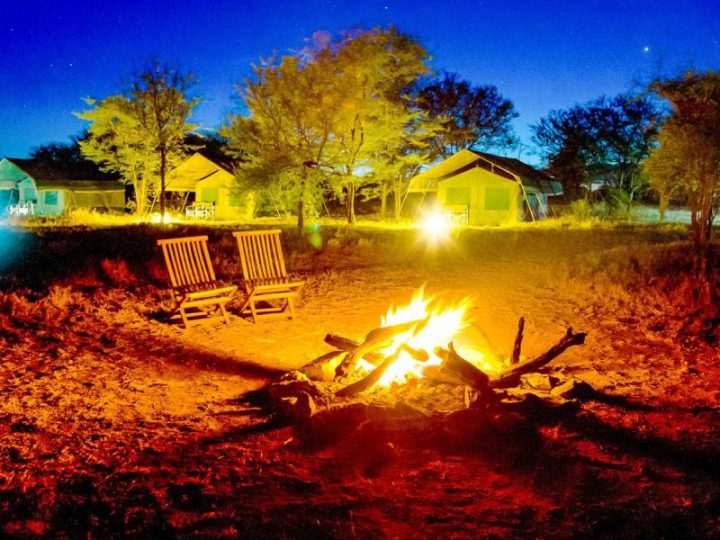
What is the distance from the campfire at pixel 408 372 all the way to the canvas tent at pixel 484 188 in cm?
2341

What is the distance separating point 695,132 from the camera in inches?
530

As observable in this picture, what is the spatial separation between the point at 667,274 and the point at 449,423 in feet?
22.7

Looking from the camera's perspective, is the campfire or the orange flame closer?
the campfire

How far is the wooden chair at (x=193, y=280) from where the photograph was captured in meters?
7.55

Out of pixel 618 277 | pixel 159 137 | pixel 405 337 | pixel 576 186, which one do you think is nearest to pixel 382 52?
pixel 159 137

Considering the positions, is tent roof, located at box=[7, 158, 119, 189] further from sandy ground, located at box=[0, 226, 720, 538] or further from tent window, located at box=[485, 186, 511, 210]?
sandy ground, located at box=[0, 226, 720, 538]

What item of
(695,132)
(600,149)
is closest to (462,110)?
(600,149)

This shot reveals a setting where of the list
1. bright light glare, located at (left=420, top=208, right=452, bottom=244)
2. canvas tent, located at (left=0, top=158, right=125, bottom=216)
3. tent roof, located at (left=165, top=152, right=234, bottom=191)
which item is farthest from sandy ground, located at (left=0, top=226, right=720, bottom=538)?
canvas tent, located at (left=0, top=158, right=125, bottom=216)

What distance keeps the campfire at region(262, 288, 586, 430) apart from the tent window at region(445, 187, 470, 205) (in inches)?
968

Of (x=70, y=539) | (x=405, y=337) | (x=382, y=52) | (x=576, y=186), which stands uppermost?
(x=382, y=52)

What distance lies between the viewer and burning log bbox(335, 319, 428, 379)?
17.0 ft

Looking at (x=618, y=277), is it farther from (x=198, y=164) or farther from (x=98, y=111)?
(x=198, y=164)

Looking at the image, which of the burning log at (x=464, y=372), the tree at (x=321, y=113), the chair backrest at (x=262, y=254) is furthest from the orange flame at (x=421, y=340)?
the tree at (x=321, y=113)

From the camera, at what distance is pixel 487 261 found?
12.8 meters
